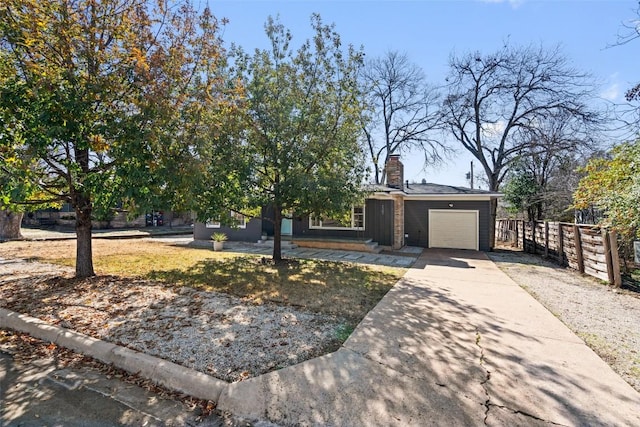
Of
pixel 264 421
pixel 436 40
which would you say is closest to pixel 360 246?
pixel 436 40

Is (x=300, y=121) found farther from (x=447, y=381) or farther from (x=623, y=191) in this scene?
(x=623, y=191)

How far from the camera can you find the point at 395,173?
1480 centimetres

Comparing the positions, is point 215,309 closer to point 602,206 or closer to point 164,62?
point 164,62

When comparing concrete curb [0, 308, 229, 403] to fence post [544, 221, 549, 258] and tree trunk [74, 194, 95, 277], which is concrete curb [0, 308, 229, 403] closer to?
tree trunk [74, 194, 95, 277]

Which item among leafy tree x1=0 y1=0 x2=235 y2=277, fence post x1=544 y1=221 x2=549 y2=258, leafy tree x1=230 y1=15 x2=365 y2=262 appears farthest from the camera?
fence post x1=544 y1=221 x2=549 y2=258

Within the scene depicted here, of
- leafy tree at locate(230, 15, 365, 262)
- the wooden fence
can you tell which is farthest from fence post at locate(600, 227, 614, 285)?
leafy tree at locate(230, 15, 365, 262)

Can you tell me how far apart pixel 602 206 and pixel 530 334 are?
561 centimetres

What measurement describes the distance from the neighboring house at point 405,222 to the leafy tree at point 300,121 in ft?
16.7

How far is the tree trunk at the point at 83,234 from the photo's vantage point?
5.89 meters

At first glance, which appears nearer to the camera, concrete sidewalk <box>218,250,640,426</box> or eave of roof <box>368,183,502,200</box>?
concrete sidewalk <box>218,250,640,426</box>

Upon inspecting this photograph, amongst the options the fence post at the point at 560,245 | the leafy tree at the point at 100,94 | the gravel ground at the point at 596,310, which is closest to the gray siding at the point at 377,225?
the gravel ground at the point at 596,310

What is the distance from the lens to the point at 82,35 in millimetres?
5094

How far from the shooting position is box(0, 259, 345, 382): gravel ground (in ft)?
10.6

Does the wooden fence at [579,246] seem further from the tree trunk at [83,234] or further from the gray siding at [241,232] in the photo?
the gray siding at [241,232]
